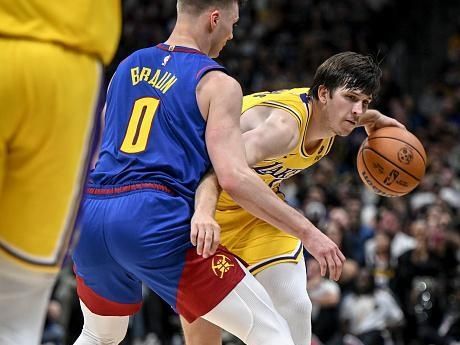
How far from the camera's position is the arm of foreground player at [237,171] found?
3660 mm

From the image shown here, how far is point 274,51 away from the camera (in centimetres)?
1800

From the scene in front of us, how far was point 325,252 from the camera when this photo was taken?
12.4 feet

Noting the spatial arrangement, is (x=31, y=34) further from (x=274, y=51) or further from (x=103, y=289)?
(x=274, y=51)

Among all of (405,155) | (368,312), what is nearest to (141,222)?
(405,155)

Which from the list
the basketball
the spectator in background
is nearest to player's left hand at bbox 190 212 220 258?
the basketball

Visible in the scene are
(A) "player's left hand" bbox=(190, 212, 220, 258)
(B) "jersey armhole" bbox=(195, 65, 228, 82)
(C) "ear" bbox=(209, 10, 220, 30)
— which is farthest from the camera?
(C) "ear" bbox=(209, 10, 220, 30)

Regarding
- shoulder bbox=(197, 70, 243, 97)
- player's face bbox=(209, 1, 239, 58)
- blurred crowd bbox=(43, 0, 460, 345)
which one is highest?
player's face bbox=(209, 1, 239, 58)

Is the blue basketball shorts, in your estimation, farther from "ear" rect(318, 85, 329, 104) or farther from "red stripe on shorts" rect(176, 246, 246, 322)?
"ear" rect(318, 85, 329, 104)

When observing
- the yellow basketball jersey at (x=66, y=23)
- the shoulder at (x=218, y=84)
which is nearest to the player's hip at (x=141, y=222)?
the shoulder at (x=218, y=84)

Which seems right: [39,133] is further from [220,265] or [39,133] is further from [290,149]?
[290,149]

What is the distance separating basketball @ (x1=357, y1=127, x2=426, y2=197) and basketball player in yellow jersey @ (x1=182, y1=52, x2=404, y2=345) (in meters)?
0.47

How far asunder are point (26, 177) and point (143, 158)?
1.16 m

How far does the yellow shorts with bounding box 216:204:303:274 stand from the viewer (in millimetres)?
4754

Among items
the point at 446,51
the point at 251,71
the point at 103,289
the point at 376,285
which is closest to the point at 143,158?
the point at 103,289
